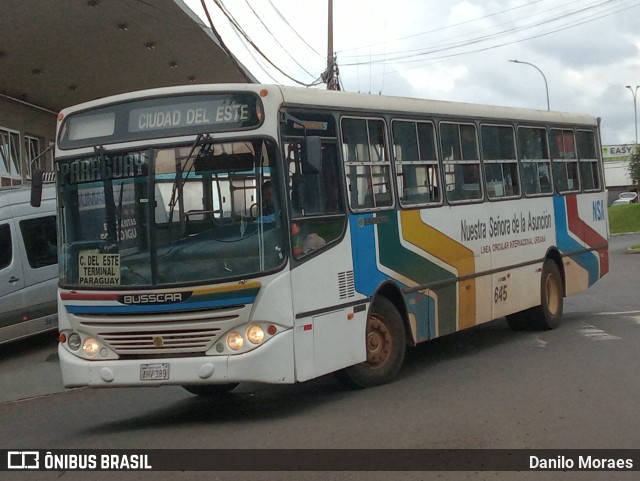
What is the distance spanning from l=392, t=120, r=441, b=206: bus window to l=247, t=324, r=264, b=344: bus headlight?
2.94 metres

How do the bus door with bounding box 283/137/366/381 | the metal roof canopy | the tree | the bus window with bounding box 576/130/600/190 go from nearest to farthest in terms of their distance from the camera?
1. the bus door with bounding box 283/137/366/381
2. the bus window with bounding box 576/130/600/190
3. the metal roof canopy
4. the tree

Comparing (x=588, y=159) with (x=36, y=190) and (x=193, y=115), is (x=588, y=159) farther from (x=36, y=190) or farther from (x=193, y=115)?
(x=36, y=190)

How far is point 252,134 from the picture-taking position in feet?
29.1

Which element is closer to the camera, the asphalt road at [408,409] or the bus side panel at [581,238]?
the asphalt road at [408,409]

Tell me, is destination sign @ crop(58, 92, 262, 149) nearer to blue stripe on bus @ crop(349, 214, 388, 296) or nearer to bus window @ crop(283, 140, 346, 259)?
bus window @ crop(283, 140, 346, 259)

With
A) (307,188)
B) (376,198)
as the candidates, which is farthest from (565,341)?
(307,188)

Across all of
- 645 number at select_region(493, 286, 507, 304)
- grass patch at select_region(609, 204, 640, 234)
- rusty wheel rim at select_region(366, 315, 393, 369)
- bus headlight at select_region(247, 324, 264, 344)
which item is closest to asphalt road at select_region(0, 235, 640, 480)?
rusty wheel rim at select_region(366, 315, 393, 369)

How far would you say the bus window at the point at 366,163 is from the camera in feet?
33.3

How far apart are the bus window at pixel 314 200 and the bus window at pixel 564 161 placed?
20.1ft

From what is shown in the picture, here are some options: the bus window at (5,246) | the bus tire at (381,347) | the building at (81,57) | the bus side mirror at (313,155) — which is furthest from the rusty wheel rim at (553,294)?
the bus window at (5,246)

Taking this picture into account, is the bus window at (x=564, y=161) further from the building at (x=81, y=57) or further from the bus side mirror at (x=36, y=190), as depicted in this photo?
the bus side mirror at (x=36, y=190)

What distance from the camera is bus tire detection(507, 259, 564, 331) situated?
1443 cm

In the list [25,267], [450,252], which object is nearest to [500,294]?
[450,252]
